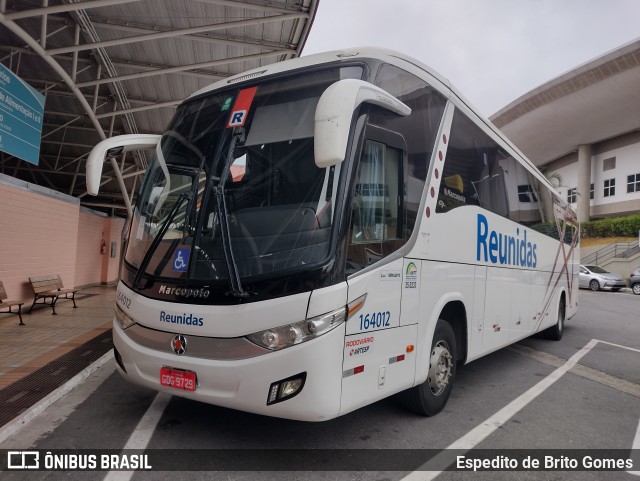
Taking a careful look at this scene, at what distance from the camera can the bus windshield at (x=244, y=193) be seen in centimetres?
349

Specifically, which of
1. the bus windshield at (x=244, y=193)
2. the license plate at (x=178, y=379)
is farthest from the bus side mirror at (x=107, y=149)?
the license plate at (x=178, y=379)

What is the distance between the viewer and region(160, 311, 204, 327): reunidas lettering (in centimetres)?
353

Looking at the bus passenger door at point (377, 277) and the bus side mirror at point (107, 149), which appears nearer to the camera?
the bus passenger door at point (377, 277)

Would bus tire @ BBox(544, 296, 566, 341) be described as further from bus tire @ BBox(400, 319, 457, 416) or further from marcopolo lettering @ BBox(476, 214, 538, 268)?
bus tire @ BBox(400, 319, 457, 416)

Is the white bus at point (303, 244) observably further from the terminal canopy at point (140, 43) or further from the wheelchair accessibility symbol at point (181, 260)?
the terminal canopy at point (140, 43)

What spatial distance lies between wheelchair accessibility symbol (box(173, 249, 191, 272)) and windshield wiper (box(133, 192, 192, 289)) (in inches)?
11.6

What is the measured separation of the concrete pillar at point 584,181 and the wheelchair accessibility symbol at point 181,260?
46.2 m

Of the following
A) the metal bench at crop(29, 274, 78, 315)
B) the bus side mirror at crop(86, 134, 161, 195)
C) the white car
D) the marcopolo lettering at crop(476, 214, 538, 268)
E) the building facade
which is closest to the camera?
the bus side mirror at crop(86, 134, 161, 195)

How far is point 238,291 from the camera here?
3.36m

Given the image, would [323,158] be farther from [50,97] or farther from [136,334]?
[50,97]

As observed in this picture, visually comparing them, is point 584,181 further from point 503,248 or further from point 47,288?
point 47,288

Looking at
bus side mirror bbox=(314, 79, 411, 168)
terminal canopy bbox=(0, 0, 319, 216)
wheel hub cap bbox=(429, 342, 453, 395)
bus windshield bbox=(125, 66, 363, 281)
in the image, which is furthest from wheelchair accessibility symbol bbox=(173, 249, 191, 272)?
terminal canopy bbox=(0, 0, 319, 216)

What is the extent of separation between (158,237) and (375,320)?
1952 millimetres

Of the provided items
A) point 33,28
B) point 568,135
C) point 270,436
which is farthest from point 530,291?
point 568,135
